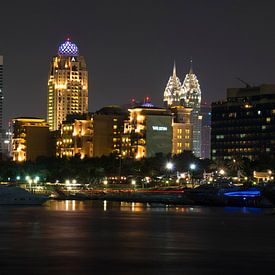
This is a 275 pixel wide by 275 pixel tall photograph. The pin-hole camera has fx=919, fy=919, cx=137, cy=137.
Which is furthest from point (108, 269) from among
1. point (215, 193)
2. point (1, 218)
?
point (215, 193)

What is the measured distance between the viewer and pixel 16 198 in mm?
148250

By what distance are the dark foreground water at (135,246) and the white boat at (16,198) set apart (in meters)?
48.3

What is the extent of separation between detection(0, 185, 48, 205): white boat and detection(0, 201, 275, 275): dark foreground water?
48.3 m

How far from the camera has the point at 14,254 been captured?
58.5 meters

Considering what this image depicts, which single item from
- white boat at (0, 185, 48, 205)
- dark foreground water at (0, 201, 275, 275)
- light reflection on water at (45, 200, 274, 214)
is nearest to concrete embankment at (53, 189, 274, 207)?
light reflection on water at (45, 200, 274, 214)

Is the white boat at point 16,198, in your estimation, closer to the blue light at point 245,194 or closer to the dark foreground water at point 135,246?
the blue light at point 245,194

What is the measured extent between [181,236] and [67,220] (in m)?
23.8

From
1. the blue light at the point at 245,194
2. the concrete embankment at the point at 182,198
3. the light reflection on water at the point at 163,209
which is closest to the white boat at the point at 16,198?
the light reflection on water at the point at 163,209

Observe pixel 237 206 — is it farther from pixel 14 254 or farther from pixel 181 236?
pixel 14 254

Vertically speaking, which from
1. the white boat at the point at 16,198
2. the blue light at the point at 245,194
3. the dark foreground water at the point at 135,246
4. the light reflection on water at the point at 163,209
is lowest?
the dark foreground water at the point at 135,246

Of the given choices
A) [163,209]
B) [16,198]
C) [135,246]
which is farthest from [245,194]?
[135,246]

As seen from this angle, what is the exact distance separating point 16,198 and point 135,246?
279ft

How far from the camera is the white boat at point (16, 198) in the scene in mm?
146750

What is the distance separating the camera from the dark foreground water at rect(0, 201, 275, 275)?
52.8 meters
